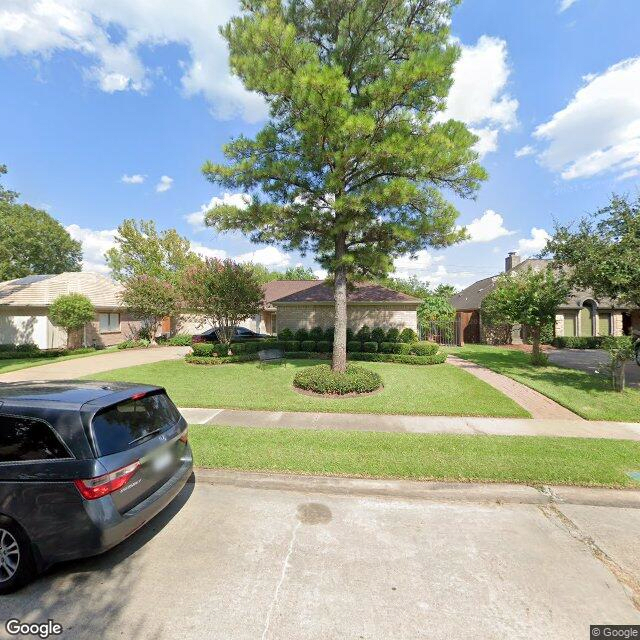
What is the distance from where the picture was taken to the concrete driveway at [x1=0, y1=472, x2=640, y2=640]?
2564 millimetres

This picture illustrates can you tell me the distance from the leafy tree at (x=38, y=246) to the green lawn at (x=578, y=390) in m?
41.8

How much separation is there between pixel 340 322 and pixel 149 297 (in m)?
15.8

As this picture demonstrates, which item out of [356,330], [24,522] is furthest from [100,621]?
[356,330]

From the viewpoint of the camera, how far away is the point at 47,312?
2038cm

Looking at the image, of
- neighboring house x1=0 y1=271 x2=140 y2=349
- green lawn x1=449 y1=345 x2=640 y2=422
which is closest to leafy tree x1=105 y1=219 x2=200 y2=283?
neighboring house x1=0 y1=271 x2=140 y2=349

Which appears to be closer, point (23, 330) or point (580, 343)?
point (23, 330)

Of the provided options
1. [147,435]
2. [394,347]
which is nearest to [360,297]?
[394,347]

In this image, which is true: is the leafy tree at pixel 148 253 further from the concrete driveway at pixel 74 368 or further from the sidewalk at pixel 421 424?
the sidewalk at pixel 421 424

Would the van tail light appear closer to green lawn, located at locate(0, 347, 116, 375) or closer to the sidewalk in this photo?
the sidewalk

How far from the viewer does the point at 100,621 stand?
2580 mm

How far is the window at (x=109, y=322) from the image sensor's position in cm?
2328

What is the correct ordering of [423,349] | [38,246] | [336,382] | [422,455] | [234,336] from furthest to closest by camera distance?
[38,246] → [234,336] → [423,349] → [336,382] → [422,455]

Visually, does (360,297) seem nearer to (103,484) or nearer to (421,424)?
(421,424)

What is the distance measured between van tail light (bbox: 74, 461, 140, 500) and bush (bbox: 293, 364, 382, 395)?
676cm
